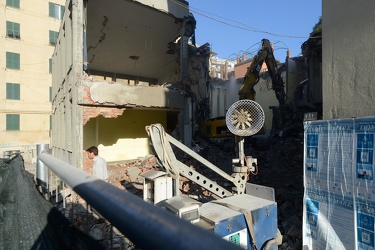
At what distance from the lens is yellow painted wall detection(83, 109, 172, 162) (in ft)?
39.3

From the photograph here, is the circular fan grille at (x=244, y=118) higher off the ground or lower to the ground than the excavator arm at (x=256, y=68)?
lower

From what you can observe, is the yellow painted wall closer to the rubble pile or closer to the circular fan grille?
the rubble pile

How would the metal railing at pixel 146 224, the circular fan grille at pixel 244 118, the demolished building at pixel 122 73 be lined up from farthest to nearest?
1. the demolished building at pixel 122 73
2. the circular fan grille at pixel 244 118
3. the metal railing at pixel 146 224

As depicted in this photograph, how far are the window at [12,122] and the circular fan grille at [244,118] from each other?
2299 cm

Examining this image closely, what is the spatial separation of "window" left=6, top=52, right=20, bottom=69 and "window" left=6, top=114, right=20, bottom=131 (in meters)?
4.52

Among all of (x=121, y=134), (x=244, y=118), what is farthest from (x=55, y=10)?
(x=244, y=118)

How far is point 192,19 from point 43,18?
1960 cm

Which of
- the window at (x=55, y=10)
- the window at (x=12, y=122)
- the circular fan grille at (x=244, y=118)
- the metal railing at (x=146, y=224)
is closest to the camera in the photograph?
the metal railing at (x=146, y=224)

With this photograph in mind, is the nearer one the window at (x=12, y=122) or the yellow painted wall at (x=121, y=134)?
the yellow painted wall at (x=121, y=134)

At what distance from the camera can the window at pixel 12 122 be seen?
21.3m

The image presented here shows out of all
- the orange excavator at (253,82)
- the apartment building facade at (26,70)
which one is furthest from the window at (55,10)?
the orange excavator at (253,82)

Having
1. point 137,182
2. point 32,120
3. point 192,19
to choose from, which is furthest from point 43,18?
Result: point 137,182

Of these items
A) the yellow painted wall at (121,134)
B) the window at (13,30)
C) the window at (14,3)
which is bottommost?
the yellow painted wall at (121,134)

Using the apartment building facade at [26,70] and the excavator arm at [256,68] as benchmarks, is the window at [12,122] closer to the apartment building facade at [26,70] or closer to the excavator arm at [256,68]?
the apartment building facade at [26,70]
